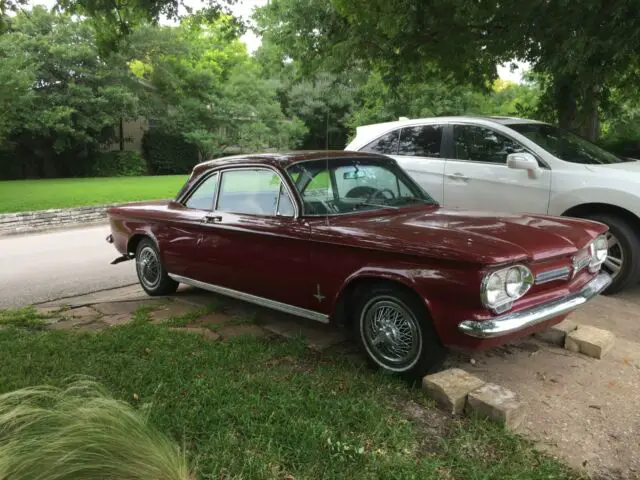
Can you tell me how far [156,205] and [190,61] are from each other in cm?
2660

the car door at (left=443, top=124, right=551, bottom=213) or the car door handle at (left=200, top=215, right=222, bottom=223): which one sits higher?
the car door at (left=443, top=124, right=551, bottom=213)

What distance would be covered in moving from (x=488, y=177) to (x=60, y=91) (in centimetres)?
2499

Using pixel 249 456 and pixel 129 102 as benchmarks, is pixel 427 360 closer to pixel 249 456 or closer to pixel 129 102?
pixel 249 456

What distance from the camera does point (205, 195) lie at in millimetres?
5535

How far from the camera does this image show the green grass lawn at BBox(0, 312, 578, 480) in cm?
275

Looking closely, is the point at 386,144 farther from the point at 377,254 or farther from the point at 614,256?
the point at 377,254

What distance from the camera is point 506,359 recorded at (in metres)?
4.27

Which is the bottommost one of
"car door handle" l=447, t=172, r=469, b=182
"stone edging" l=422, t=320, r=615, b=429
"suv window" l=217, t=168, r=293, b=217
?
"stone edging" l=422, t=320, r=615, b=429

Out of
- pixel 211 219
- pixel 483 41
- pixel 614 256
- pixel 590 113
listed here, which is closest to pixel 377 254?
pixel 211 219

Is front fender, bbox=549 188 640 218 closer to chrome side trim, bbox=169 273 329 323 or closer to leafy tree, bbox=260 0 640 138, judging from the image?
leafy tree, bbox=260 0 640 138

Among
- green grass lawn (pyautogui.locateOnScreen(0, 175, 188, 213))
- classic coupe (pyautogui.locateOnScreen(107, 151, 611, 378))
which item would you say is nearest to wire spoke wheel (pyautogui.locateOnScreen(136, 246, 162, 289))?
classic coupe (pyautogui.locateOnScreen(107, 151, 611, 378))

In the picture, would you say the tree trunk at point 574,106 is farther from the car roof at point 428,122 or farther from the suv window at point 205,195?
the suv window at point 205,195

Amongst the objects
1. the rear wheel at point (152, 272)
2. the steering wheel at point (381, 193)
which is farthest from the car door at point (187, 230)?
the steering wheel at point (381, 193)

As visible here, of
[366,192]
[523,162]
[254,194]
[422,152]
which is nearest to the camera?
[366,192]
